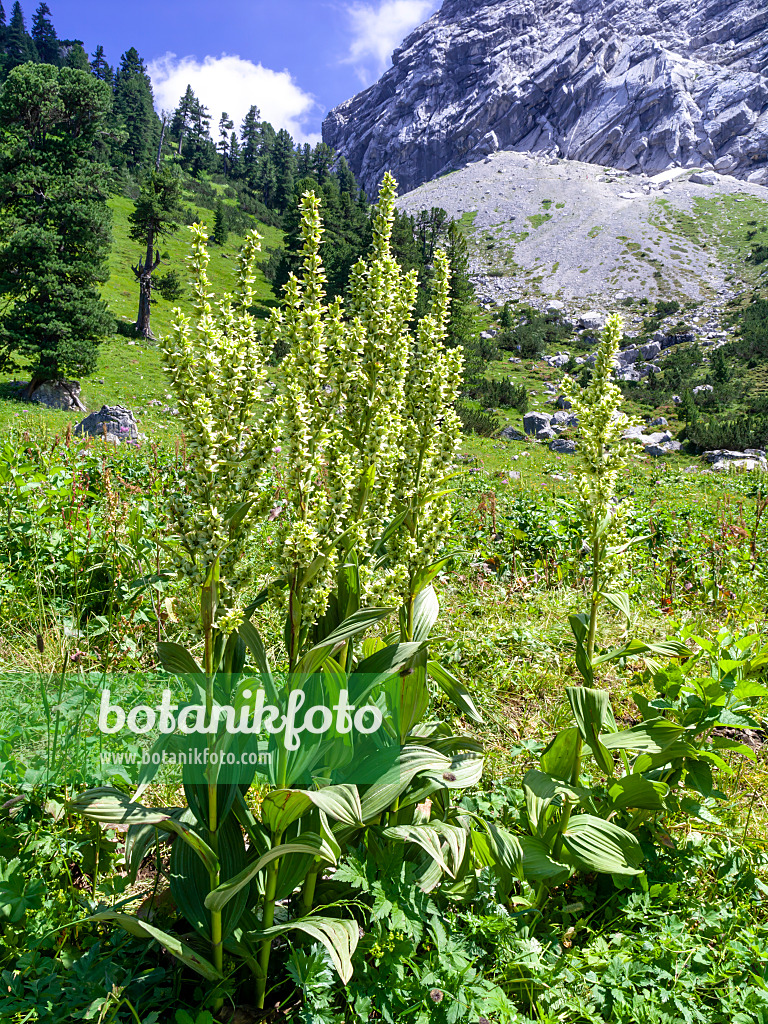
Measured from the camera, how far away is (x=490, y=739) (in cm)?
439

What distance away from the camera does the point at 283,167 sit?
9950cm

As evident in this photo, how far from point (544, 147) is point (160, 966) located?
203 meters

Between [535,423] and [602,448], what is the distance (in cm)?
3192

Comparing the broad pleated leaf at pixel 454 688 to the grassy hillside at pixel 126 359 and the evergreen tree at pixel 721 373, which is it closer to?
the grassy hillside at pixel 126 359

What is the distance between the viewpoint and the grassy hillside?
22484 millimetres

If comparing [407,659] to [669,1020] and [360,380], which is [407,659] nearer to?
[360,380]

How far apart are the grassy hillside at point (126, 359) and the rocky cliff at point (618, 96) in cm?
13251

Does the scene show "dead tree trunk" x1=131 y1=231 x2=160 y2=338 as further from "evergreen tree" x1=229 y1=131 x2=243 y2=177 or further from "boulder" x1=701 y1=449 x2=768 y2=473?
"evergreen tree" x1=229 y1=131 x2=243 y2=177

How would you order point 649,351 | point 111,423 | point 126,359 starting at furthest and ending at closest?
1. point 649,351
2. point 126,359
3. point 111,423

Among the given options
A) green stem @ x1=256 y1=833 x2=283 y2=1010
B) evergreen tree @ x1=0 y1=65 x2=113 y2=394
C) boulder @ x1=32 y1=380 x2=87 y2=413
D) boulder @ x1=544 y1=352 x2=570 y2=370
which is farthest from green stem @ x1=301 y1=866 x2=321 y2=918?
boulder @ x1=544 y1=352 x2=570 y2=370

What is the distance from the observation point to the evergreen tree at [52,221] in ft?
89.9

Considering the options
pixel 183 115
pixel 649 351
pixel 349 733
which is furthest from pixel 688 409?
pixel 183 115

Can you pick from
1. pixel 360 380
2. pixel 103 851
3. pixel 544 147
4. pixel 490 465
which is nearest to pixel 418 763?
pixel 103 851

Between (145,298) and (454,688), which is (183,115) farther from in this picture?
(454,688)
